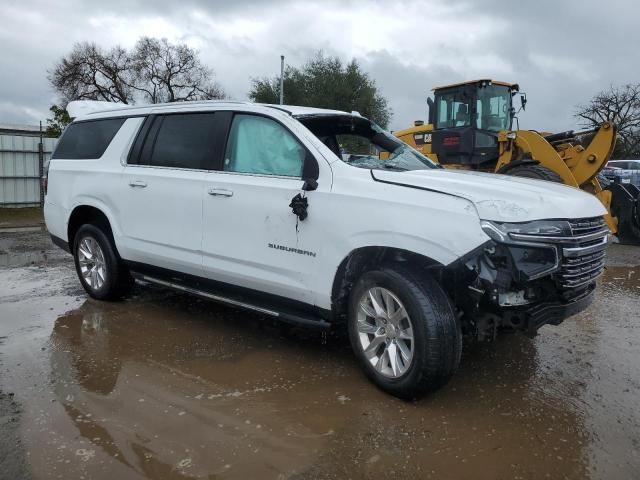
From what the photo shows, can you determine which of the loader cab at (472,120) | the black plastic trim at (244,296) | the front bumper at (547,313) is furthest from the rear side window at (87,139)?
the loader cab at (472,120)

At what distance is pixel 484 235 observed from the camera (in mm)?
3092

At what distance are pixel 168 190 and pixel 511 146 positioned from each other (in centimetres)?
769

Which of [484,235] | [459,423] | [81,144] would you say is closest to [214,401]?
[459,423]

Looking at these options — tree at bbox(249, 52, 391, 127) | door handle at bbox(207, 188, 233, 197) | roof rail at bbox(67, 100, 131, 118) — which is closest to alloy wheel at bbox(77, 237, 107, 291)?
roof rail at bbox(67, 100, 131, 118)

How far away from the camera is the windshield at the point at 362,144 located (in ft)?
13.6

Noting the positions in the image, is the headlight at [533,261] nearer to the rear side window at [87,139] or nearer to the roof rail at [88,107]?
the rear side window at [87,139]

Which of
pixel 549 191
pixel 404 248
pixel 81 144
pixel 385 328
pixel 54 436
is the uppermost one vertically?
pixel 81 144

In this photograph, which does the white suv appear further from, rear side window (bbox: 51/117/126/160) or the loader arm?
the loader arm

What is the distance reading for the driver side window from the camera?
4.07 metres

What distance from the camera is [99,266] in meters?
5.61

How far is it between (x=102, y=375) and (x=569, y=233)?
10.5 ft

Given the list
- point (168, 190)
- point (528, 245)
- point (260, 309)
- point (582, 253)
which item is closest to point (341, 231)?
point (260, 309)

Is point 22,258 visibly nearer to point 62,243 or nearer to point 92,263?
point 62,243

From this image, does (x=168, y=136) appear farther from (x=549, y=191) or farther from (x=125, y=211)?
(x=549, y=191)
